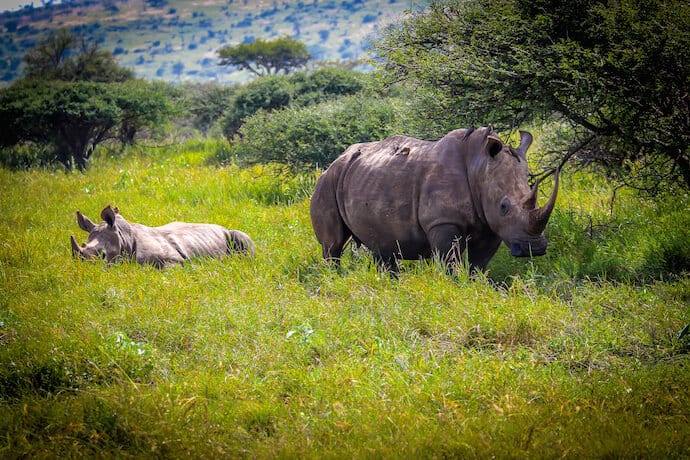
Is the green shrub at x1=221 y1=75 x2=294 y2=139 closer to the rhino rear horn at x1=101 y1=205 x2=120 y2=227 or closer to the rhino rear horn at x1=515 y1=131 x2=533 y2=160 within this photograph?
the rhino rear horn at x1=101 y1=205 x2=120 y2=227

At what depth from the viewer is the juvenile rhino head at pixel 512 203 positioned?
21.0ft

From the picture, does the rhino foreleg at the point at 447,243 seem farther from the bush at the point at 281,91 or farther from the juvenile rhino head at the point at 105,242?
the bush at the point at 281,91

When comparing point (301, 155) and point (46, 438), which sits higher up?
point (46, 438)

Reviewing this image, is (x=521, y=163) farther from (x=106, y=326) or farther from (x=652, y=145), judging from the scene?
(x=106, y=326)

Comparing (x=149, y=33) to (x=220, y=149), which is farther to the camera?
(x=149, y=33)

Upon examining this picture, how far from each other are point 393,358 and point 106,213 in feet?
14.9

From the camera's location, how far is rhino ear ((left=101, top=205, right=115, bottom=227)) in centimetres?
848

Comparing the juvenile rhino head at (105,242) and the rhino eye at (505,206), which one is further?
the juvenile rhino head at (105,242)

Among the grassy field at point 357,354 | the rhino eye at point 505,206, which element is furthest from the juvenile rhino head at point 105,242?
the rhino eye at point 505,206

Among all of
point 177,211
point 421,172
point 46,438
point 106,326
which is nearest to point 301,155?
point 177,211

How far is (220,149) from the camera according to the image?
61.2 feet

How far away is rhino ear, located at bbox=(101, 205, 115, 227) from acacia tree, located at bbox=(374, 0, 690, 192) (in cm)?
387

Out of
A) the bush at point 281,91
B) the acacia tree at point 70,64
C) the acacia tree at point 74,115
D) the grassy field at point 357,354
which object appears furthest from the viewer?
the acacia tree at point 70,64

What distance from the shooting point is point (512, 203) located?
6.48 metres
